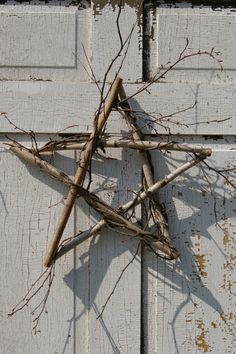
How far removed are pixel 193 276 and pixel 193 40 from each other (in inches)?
27.2

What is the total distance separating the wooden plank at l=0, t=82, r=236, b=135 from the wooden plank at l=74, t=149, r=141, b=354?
0.13 meters

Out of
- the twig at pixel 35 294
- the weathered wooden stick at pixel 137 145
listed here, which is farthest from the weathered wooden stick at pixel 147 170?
the twig at pixel 35 294

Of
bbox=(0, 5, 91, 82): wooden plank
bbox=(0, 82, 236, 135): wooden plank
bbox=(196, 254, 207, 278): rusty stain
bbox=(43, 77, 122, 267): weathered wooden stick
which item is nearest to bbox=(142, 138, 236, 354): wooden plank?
bbox=(196, 254, 207, 278): rusty stain

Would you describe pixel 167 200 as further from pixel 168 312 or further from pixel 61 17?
pixel 61 17

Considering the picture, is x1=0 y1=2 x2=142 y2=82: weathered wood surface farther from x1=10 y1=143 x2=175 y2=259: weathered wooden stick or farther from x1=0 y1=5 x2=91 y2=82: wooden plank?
x1=10 y1=143 x2=175 y2=259: weathered wooden stick

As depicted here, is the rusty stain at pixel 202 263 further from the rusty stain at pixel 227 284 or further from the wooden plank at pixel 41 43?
the wooden plank at pixel 41 43

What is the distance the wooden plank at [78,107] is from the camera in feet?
Answer: 4.63

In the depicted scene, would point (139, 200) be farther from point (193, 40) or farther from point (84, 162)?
point (193, 40)

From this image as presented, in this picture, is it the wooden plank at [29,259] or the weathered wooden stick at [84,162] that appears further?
the wooden plank at [29,259]

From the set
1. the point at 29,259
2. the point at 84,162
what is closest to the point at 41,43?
the point at 84,162

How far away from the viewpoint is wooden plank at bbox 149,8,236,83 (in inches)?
56.2

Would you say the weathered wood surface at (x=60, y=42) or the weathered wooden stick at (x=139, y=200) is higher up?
the weathered wood surface at (x=60, y=42)

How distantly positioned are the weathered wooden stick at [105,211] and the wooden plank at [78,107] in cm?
12

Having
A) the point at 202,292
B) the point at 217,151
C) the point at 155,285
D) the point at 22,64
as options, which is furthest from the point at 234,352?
the point at 22,64
